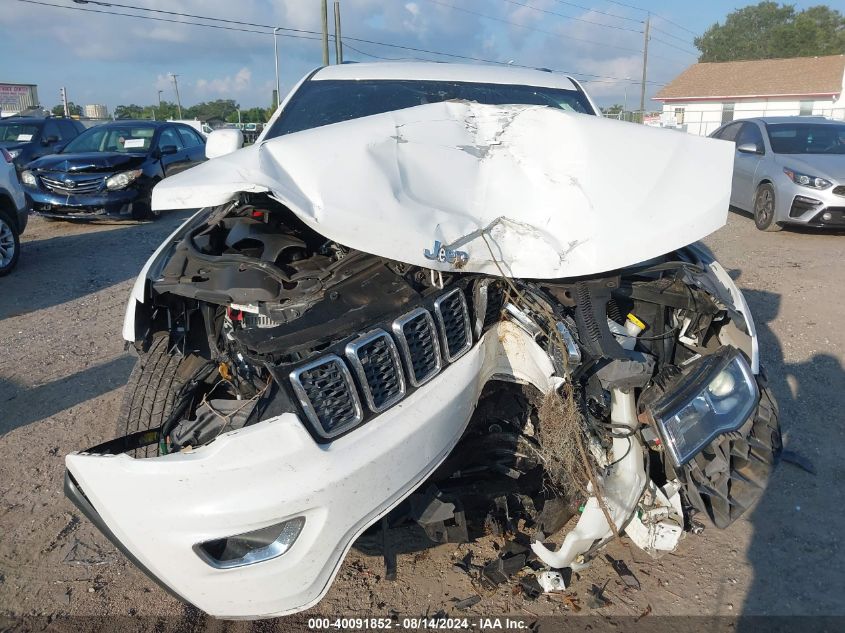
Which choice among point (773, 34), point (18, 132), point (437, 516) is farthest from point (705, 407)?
point (773, 34)

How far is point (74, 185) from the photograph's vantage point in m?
9.03

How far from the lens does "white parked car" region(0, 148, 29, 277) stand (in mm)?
6936

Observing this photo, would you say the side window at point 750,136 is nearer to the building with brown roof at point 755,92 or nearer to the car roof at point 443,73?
the car roof at point 443,73

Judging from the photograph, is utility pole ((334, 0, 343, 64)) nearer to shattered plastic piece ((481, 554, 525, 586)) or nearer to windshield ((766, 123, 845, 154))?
windshield ((766, 123, 845, 154))

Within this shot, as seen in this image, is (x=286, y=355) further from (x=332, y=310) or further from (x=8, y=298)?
(x=8, y=298)

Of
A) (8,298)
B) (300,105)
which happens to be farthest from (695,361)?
(8,298)

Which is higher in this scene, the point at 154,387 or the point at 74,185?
the point at 74,185

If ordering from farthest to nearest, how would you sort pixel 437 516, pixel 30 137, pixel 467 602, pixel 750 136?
pixel 30 137 → pixel 750 136 → pixel 467 602 → pixel 437 516

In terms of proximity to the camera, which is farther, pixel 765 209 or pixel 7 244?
pixel 765 209

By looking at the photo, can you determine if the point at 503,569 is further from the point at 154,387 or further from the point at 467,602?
the point at 154,387

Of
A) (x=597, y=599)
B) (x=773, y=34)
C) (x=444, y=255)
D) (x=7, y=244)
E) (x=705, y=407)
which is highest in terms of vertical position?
(x=773, y=34)

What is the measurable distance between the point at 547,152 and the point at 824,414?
2663mm

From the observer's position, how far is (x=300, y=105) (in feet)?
12.0

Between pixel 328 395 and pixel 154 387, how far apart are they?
1270mm
